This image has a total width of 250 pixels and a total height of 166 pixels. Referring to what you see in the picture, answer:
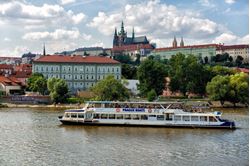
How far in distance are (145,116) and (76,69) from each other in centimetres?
6421

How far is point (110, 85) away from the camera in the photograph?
7788cm

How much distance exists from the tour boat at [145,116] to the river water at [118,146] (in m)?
1.40

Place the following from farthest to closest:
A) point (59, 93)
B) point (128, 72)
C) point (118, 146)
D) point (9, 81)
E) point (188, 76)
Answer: point (128, 72) < point (9, 81) < point (188, 76) < point (59, 93) < point (118, 146)

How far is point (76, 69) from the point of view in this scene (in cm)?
11062

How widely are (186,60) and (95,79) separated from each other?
72.8 ft

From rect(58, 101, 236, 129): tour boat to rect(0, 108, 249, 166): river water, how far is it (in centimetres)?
140

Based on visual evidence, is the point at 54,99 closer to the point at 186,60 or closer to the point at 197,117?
the point at 186,60

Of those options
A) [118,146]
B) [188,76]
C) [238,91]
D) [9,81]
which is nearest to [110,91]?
[238,91]

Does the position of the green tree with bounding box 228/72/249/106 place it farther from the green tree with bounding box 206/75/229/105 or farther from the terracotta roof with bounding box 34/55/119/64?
the terracotta roof with bounding box 34/55/119/64

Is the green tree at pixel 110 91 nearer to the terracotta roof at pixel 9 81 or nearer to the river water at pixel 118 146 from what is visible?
the river water at pixel 118 146

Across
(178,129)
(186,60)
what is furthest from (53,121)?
(186,60)

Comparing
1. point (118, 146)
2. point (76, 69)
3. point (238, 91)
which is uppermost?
point (76, 69)

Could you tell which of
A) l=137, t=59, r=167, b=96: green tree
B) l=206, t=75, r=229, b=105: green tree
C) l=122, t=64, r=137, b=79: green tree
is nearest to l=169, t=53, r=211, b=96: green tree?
l=137, t=59, r=167, b=96: green tree

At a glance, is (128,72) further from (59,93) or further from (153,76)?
(59,93)
